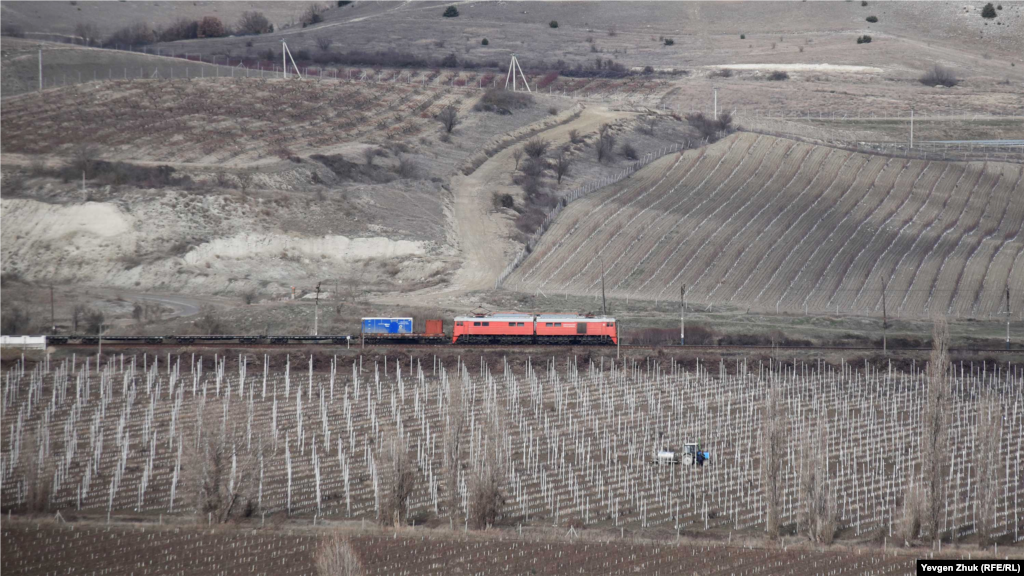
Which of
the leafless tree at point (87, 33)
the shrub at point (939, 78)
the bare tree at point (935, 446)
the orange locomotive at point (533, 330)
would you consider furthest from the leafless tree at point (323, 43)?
the bare tree at point (935, 446)

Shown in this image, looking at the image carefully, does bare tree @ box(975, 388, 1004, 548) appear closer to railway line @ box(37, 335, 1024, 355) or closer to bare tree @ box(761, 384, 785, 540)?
bare tree @ box(761, 384, 785, 540)

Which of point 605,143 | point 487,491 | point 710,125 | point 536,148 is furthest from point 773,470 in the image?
point 710,125

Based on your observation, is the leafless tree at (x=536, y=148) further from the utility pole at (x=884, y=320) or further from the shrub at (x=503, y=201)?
the utility pole at (x=884, y=320)

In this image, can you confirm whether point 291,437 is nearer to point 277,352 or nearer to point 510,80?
point 277,352

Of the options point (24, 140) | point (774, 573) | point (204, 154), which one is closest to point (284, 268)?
point (204, 154)

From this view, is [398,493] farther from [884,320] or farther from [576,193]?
[576,193]

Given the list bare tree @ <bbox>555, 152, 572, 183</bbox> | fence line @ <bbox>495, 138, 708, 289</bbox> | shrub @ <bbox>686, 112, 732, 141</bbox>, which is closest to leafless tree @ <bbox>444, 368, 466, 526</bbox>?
fence line @ <bbox>495, 138, 708, 289</bbox>
